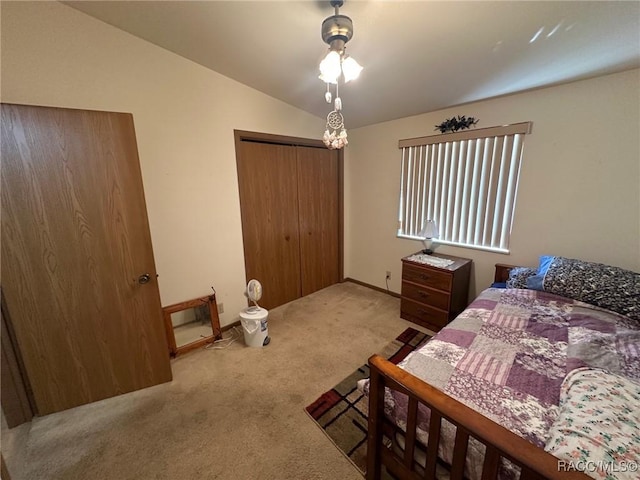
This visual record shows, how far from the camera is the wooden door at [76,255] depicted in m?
1.43

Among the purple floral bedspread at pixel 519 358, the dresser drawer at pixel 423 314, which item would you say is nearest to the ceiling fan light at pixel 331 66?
the purple floral bedspread at pixel 519 358

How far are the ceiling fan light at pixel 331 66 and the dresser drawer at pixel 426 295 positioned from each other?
216 centimetres

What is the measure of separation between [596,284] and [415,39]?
213 cm

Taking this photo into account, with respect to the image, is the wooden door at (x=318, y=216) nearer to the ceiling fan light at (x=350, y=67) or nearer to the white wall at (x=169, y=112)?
the white wall at (x=169, y=112)

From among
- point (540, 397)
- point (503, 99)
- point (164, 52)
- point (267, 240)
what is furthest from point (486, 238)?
point (164, 52)

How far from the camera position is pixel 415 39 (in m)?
1.66

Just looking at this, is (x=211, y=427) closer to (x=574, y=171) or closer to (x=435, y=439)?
(x=435, y=439)

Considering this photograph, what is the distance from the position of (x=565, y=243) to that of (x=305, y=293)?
279cm

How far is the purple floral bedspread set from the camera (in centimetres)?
99

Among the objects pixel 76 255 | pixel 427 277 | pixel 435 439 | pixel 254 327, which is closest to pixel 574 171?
pixel 427 277

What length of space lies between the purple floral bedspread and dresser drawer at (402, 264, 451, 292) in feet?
2.03

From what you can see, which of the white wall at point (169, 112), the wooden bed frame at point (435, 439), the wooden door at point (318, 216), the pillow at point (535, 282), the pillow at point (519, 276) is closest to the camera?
the wooden bed frame at point (435, 439)

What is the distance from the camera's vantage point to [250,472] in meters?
1.33

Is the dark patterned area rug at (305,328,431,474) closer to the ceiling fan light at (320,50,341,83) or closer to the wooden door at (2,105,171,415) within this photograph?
the wooden door at (2,105,171,415)
